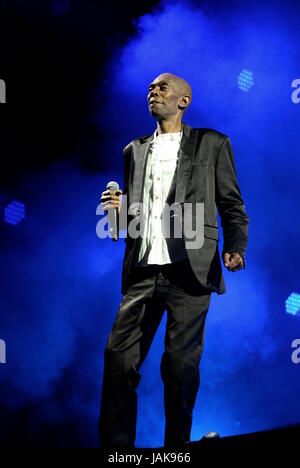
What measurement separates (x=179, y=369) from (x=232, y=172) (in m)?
0.84

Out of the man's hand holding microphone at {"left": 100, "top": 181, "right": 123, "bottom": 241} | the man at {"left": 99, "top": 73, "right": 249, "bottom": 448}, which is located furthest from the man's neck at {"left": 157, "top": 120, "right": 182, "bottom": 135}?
the man's hand holding microphone at {"left": 100, "top": 181, "right": 123, "bottom": 241}

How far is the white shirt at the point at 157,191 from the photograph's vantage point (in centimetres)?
260

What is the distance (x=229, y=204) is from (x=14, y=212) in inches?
71.0

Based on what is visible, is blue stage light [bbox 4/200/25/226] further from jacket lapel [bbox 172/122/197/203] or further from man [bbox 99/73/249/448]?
jacket lapel [bbox 172/122/197/203]

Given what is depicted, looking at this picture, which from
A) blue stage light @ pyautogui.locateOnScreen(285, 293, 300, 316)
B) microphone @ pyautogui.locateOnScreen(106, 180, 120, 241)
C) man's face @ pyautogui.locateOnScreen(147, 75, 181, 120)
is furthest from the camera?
blue stage light @ pyautogui.locateOnScreen(285, 293, 300, 316)

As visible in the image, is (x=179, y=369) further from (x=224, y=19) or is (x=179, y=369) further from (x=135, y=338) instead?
(x=224, y=19)

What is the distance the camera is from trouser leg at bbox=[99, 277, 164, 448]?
8.23 feet

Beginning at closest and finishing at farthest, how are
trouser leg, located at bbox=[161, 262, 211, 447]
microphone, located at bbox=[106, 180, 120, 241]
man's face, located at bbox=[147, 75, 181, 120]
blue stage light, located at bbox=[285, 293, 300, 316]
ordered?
trouser leg, located at bbox=[161, 262, 211, 447], microphone, located at bbox=[106, 180, 120, 241], man's face, located at bbox=[147, 75, 181, 120], blue stage light, located at bbox=[285, 293, 300, 316]

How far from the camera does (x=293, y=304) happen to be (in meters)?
4.04

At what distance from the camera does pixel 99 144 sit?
425 centimetres

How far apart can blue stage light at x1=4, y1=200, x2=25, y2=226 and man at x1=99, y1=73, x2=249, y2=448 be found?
4.78ft

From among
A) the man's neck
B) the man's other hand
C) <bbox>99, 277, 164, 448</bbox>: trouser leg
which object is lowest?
<bbox>99, 277, 164, 448</bbox>: trouser leg
